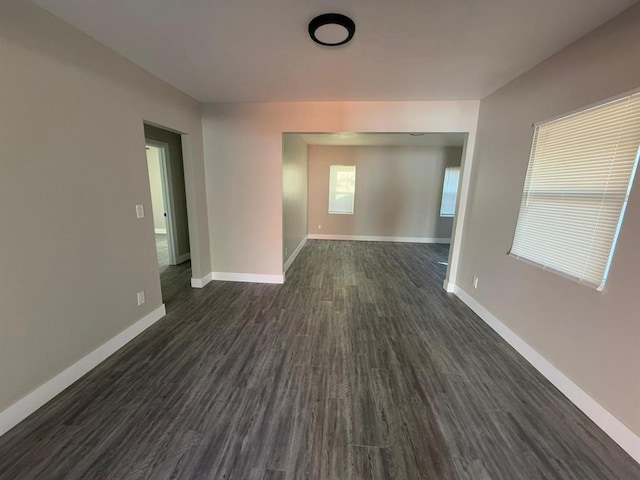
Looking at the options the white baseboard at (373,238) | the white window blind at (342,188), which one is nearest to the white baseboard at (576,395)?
the white baseboard at (373,238)

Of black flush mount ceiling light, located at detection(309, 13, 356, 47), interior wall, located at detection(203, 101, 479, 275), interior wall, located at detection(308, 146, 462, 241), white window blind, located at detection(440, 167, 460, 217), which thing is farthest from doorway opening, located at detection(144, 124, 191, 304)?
white window blind, located at detection(440, 167, 460, 217)

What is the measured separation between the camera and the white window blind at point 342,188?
685 cm

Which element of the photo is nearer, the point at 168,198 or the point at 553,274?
the point at 553,274

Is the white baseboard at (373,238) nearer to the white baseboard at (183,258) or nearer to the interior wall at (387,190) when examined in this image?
the interior wall at (387,190)

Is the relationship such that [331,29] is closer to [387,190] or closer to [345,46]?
[345,46]

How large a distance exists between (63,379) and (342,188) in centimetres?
617

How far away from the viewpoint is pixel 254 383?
6.31 ft

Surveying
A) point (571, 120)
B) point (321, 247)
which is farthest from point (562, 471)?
point (321, 247)

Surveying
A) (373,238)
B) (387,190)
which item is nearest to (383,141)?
(387,190)

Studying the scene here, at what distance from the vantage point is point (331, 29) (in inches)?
67.3

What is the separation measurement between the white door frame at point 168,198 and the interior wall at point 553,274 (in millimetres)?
4639

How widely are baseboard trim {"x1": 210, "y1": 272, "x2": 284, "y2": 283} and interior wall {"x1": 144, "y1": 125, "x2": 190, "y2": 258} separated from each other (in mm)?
1104

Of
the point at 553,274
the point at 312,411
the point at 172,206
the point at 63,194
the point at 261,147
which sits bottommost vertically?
the point at 312,411

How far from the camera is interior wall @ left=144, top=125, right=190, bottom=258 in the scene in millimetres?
4310
